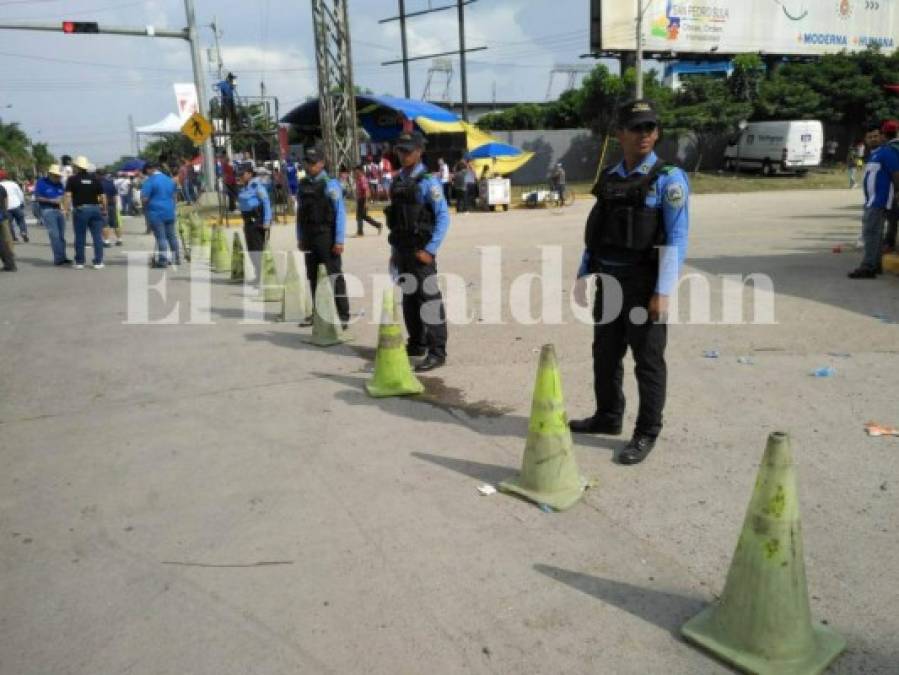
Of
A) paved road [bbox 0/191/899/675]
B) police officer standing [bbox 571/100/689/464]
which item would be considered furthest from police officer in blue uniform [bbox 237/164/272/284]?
police officer standing [bbox 571/100/689/464]

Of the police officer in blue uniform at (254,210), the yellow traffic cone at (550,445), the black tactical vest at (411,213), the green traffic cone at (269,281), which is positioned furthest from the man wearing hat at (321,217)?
the yellow traffic cone at (550,445)

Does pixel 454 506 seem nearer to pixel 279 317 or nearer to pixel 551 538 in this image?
pixel 551 538

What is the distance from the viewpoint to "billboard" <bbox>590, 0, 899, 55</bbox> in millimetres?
34750

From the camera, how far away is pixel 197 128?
17391mm

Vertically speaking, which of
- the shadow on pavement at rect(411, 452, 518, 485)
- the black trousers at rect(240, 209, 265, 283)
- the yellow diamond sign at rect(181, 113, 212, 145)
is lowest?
the shadow on pavement at rect(411, 452, 518, 485)

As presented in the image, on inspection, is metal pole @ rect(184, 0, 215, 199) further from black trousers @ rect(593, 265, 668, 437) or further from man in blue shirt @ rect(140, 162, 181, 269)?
black trousers @ rect(593, 265, 668, 437)

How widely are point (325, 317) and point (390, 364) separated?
192 cm

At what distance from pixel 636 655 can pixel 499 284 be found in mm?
7472

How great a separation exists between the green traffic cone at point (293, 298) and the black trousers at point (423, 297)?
244 cm

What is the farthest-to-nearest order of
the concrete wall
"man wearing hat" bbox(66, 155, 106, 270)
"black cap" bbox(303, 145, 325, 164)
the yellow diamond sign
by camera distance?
Result: the concrete wall, the yellow diamond sign, "man wearing hat" bbox(66, 155, 106, 270), "black cap" bbox(303, 145, 325, 164)

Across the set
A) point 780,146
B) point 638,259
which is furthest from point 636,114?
point 780,146

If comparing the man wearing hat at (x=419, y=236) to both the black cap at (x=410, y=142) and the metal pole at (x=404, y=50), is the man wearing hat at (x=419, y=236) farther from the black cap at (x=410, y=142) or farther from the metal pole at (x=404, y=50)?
the metal pole at (x=404, y=50)

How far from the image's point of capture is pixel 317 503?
12.3ft

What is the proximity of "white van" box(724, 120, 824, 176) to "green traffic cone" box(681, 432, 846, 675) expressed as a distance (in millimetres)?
33087
